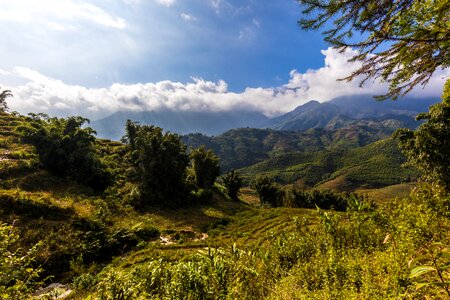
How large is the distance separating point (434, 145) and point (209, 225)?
70.0 ft

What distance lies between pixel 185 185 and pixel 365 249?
2830cm

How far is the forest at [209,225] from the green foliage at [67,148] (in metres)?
0.13

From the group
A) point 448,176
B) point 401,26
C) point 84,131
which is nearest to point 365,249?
point 401,26

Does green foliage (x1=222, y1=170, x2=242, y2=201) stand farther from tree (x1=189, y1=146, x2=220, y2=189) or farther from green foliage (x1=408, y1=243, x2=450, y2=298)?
green foliage (x1=408, y1=243, x2=450, y2=298)

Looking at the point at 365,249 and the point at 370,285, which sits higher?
the point at 370,285

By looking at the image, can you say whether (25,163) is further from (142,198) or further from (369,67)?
(369,67)

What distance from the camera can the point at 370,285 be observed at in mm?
4691

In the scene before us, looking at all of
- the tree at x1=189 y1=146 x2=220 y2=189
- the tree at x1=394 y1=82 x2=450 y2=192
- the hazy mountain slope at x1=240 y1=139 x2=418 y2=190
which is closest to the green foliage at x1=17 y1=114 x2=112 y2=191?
the tree at x1=189 y1=146 x2=220 y2=189

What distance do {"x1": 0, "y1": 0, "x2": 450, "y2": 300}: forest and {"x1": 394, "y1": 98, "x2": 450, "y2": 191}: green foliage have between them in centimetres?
8

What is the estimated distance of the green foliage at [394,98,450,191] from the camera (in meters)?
18.5

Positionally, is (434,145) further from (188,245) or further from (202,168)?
(202,168)

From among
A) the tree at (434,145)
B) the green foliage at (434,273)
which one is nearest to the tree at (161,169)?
the tree at (434,145)

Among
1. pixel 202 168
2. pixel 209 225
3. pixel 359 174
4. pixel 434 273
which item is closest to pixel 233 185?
pixel 202 168

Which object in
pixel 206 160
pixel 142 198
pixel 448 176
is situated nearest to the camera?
pixel 448 176
